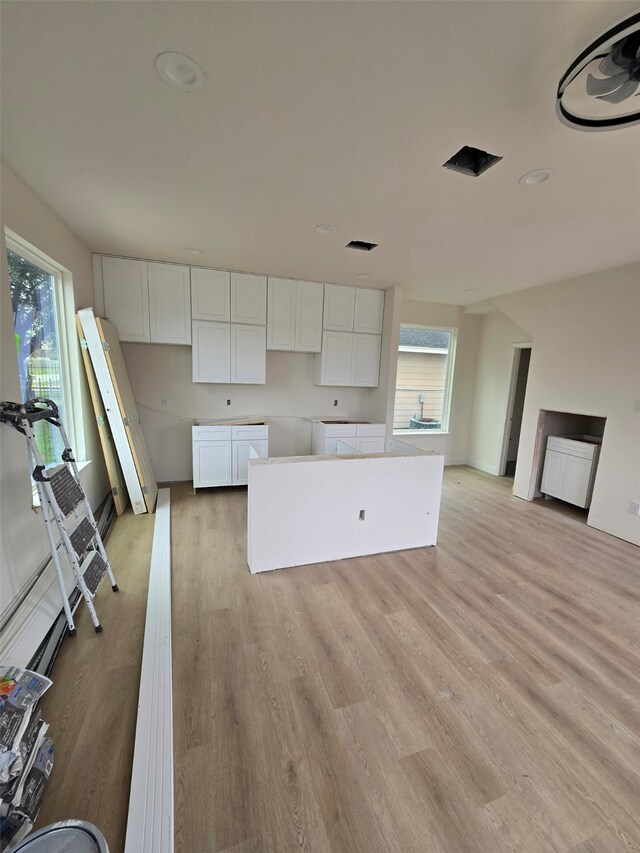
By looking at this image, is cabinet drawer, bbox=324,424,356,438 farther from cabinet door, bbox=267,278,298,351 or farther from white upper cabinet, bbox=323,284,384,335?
white upper cabinet, bbox=323,284,384,335

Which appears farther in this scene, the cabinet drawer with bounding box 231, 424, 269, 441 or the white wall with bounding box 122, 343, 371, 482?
the white wall with bounding box 122, 343, 371, 482

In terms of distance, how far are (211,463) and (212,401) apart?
90 cm

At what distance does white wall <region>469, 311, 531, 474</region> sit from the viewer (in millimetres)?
5367

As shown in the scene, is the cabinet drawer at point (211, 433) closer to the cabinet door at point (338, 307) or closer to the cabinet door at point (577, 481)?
the cabinet door at point (338, 307)

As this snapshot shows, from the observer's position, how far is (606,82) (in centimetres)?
127

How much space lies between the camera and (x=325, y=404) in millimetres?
5086

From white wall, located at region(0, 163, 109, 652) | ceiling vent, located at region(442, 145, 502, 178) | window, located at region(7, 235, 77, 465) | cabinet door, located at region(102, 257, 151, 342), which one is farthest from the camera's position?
cabinet door, located at region(102, 257, 151, 342)

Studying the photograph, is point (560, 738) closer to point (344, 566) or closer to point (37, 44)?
point (344, 566)

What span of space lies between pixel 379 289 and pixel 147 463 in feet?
12.3

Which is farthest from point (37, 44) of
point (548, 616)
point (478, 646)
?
point (548, 616)

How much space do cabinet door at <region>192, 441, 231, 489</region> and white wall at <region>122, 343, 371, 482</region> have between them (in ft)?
1.79

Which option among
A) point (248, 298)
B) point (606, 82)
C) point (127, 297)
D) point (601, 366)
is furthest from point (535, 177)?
point (127, 297)

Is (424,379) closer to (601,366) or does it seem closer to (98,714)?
(601,366)

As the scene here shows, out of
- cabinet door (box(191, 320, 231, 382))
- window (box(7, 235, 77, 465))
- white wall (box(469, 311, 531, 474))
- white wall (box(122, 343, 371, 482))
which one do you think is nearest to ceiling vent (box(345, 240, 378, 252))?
cabinet door (box(191, 320, 231, 382))
